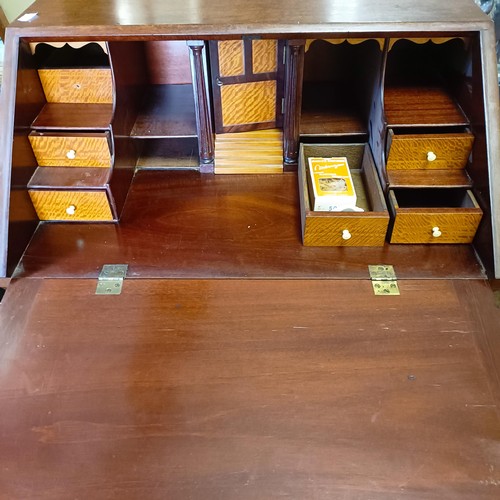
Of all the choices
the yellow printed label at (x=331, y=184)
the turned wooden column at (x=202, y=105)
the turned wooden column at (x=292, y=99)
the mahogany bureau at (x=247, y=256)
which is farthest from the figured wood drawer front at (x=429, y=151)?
the turned wooden column at (x=202, y=105)

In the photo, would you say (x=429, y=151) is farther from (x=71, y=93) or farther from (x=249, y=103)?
(x=71, y=93)

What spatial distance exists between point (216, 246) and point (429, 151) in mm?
544

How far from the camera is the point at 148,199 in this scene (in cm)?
122

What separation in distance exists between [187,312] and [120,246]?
266 millimetres

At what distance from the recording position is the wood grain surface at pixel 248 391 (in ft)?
2.42

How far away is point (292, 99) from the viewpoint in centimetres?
113

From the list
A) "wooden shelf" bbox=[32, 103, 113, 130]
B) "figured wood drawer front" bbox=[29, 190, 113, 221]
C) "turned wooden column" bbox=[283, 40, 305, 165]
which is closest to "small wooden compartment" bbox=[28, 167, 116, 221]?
"figured wood drawer front" bbox=[29, 190, 113, 221]

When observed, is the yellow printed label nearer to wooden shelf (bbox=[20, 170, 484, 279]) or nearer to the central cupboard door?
wooden shelf (bbox=[20, 170, 484, 279])

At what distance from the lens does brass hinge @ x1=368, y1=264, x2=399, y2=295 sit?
99 centimetres

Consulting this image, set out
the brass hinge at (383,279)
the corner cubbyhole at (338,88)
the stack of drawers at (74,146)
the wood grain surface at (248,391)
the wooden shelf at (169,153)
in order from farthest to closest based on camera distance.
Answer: the wooden shelf at (169,153) → the corner cubbyhole at (338,88) → the stack of drawers at (74,146) → the brass hinge at (383,279) → the wood grain surface at (248,391)

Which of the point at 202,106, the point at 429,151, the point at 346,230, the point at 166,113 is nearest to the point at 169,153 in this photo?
the point at 166,113

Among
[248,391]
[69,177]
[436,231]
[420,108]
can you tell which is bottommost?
[248,391]

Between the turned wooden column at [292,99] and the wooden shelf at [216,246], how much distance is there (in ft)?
0.30

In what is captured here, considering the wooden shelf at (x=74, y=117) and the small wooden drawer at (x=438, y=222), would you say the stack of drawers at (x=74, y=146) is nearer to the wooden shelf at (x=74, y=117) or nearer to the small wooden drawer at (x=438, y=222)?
the wooden shelf at (x=74, y=117)
